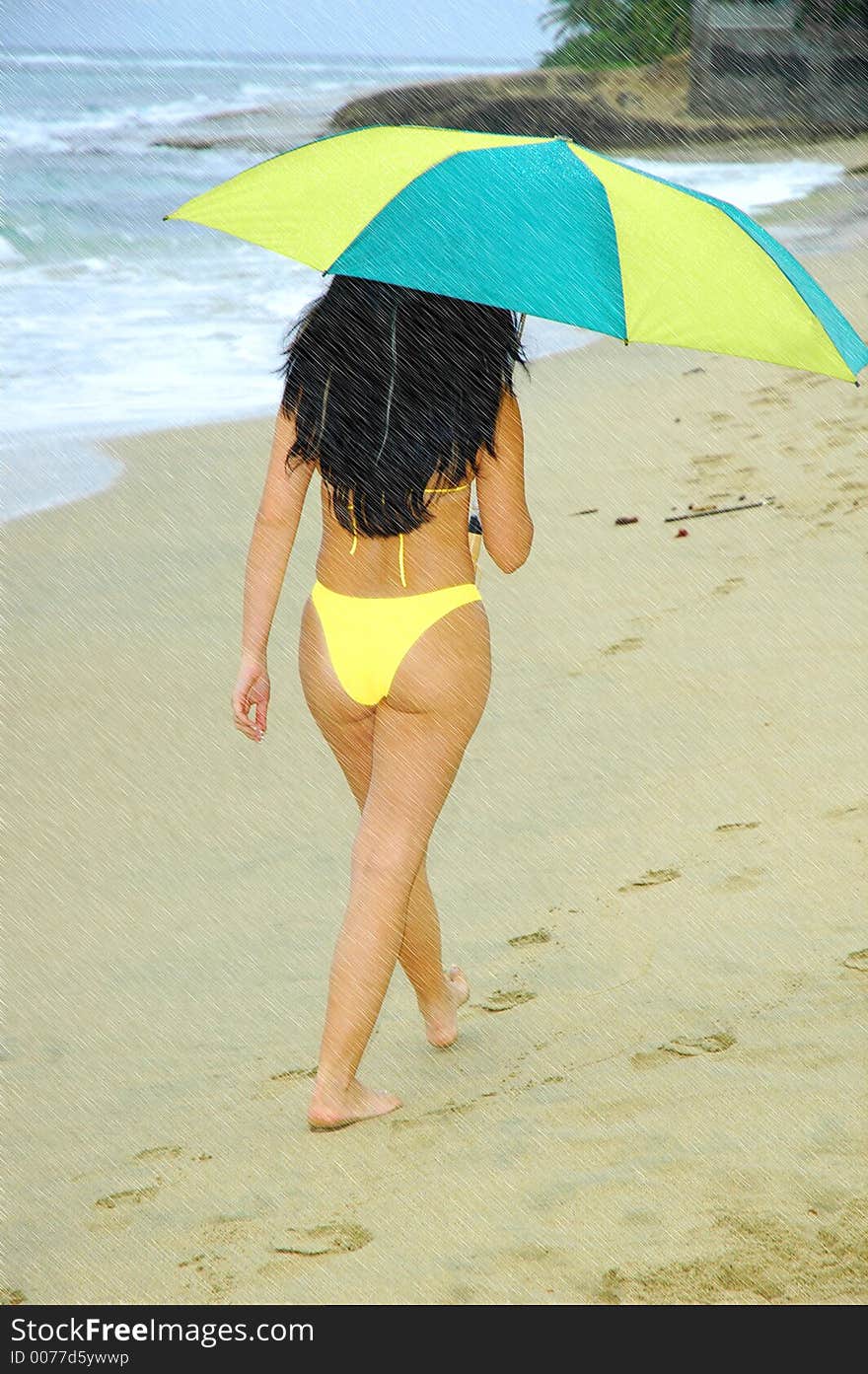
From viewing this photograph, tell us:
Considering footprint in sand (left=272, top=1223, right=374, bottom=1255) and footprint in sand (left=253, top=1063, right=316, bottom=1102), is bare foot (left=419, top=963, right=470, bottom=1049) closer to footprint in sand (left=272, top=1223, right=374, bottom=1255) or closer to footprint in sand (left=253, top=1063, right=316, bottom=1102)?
footprint in sand (left=253, top=1063, right=316, bottom=1102)

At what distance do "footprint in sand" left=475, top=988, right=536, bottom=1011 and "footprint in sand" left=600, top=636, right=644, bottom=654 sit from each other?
6.97ft

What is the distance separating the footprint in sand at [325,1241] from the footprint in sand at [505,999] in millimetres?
944

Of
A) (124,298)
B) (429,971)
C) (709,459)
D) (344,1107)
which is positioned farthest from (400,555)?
(124,298)

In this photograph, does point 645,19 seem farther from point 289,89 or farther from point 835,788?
point 835,788

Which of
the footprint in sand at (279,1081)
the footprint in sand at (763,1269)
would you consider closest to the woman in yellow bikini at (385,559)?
the footprint in sand at (279,1081)

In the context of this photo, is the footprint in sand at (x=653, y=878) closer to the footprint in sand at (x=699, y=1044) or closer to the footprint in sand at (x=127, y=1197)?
the footprint in sand at (x=699, y=1044)

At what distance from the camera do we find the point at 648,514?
6.77 m

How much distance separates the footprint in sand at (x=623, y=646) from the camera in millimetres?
5484

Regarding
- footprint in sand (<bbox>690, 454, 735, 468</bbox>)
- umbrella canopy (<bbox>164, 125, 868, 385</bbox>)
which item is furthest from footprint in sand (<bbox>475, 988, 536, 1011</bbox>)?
footprint in sand (<bbox>690, 454, 735, 468</bbox>)

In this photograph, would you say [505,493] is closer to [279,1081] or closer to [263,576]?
[263,576]

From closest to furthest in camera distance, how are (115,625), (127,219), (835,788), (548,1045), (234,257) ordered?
(548,1045) < (835,788) < (115,625) < (234,257) < (127,219)

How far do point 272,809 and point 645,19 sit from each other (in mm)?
49376

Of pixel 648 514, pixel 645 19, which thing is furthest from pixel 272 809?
pixel 645 19

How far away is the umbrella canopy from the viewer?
254cm
